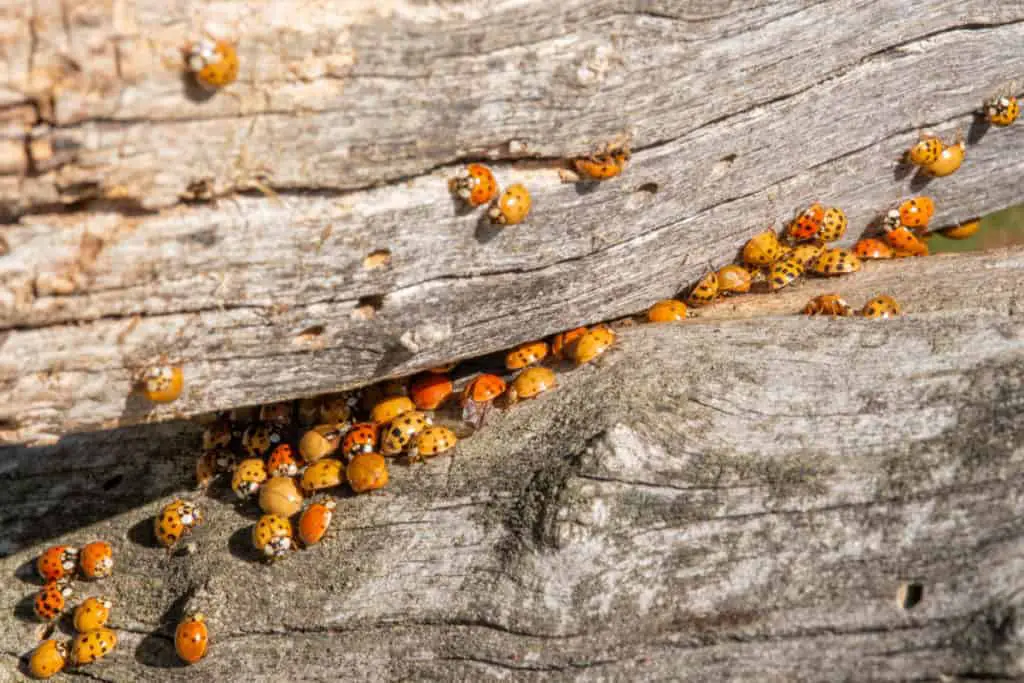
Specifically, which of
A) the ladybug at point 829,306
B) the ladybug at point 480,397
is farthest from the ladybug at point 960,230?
the ladybug at point 480,397

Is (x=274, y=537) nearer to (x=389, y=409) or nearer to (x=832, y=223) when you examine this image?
(x=389, y=409)

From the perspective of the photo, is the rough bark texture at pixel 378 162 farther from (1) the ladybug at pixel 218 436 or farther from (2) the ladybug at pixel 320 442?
(1) the ladybug at pixel 218 436

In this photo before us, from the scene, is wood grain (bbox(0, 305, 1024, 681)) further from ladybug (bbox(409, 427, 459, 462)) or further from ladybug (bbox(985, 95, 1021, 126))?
ladybug (bbox(985, 95, 1021, 126))

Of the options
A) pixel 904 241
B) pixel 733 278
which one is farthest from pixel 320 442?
pixel 904 241

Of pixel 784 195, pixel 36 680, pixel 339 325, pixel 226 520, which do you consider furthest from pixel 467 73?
pixel 36 680

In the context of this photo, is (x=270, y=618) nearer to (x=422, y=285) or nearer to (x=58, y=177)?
(x=422, y=285)

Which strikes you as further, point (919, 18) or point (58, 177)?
point (919, 18)
